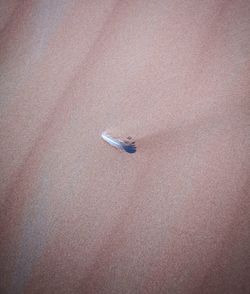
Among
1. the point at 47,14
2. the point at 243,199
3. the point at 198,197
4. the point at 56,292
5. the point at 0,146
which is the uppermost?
the point at 47,14

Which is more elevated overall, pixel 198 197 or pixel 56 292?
pixel 198 197

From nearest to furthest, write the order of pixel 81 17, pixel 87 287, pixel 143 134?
pixel 87 287
pixel 143 134
pixel 81 17

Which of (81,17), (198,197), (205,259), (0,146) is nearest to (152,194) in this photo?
(198,197)

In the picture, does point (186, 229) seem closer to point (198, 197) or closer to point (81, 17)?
point (198, 197)
